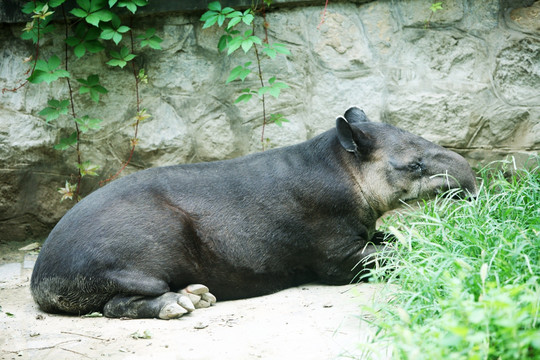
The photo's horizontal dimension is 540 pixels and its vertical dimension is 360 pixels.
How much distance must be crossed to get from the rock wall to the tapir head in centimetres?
138

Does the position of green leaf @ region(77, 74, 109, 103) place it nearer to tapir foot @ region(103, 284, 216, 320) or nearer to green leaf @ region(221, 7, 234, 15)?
green leaf @ region(221, 7, 234, 15)

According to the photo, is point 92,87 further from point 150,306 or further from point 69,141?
point 150,306

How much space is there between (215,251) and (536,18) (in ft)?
12.9

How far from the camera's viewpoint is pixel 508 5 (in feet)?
20.5

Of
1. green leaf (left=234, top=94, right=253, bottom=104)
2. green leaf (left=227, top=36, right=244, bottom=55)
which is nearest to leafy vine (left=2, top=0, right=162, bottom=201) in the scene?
green leaf (left=227, top=36, right=244, bottom=55)

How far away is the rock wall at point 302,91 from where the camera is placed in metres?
6.27

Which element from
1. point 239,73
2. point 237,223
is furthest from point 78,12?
point 237,223

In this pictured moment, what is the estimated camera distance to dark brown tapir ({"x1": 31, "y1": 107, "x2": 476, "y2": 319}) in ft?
14.7

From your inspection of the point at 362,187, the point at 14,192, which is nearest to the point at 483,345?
the point at 362,187

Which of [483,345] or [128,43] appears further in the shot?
[128,43]

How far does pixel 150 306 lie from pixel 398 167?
2.13 metres

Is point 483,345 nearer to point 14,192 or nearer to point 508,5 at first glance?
point 508,5

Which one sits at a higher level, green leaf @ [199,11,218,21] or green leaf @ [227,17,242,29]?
green leaf @ [199,11,218,21]

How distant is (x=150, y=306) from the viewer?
4.39 metres
